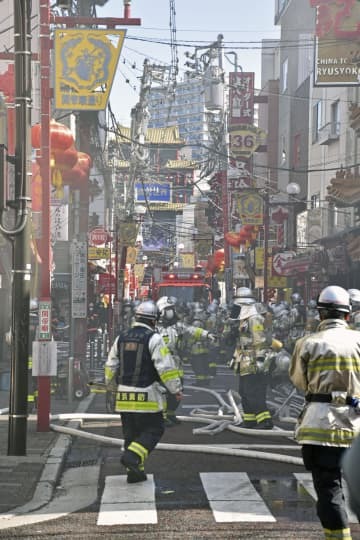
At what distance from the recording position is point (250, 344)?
44.2 feet

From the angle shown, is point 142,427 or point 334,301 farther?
point 142,427

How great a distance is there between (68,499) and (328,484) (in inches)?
135

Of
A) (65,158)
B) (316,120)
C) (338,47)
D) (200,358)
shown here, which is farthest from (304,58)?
(65,158)

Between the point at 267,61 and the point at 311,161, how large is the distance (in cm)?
2128

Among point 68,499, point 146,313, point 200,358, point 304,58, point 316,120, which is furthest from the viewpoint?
point 304,58

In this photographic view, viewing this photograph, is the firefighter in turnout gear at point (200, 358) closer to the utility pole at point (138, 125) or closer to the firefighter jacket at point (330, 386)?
the firefighter jacket at point (330, 386)

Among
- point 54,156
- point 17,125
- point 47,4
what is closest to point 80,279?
point 54,156

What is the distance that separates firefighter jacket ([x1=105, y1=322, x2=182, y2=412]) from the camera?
934 centimetres

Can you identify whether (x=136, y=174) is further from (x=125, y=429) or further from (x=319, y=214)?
(x=125, y=429)

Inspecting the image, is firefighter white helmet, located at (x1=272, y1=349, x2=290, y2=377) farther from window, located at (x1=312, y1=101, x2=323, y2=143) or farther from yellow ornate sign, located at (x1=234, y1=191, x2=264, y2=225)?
window, located at (x1=312, y1=101, x2=323, y2=143)

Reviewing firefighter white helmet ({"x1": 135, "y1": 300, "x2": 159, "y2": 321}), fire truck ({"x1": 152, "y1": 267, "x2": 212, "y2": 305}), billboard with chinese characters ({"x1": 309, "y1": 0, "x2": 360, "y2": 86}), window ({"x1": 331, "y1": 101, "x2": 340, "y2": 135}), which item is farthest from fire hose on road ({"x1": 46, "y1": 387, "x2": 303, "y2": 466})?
fire truck ({"x1": 152, "y1": 267, "x2": 212, "y2": 305})

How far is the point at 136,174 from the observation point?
→ 4484cm

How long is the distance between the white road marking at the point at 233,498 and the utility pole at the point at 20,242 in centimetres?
214

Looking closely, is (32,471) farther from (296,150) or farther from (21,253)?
(296,150)
